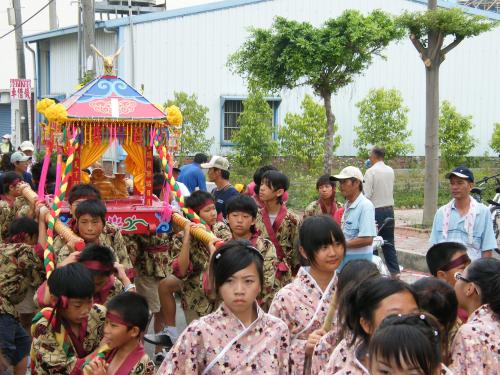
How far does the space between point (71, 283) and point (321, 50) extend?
13444 millimetres

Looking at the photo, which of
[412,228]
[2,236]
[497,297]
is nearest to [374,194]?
[412,228]

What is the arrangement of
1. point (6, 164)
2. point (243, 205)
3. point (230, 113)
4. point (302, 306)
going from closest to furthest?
point (302, 306)
point (243, 205)
point (6, 164)
point (230, 113)

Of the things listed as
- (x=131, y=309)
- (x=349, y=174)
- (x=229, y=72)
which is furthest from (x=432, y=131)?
(x=229, y=72)

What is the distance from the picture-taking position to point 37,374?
4621mm

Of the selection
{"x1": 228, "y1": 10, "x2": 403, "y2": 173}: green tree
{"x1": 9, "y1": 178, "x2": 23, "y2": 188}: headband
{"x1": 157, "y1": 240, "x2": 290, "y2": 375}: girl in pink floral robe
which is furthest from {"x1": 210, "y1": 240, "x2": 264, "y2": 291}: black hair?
{"x1": 228, "y1": 10, "x2": 403, "y2": 173}: green tree

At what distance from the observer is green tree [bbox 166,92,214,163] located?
76.0 ft

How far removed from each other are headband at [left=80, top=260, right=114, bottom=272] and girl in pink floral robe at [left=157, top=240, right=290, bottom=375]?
57.1 inches

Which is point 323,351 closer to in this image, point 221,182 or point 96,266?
point 96,266

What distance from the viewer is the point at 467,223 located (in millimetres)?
6789

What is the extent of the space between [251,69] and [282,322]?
1477 cm

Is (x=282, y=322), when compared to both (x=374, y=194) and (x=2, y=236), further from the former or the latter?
(x=374, y=194)

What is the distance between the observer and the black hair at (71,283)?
181 inches

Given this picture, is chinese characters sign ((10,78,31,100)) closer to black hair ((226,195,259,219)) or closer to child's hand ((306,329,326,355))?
black hair ((226,195,259,219))

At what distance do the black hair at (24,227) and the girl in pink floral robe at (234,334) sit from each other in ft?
11.3
